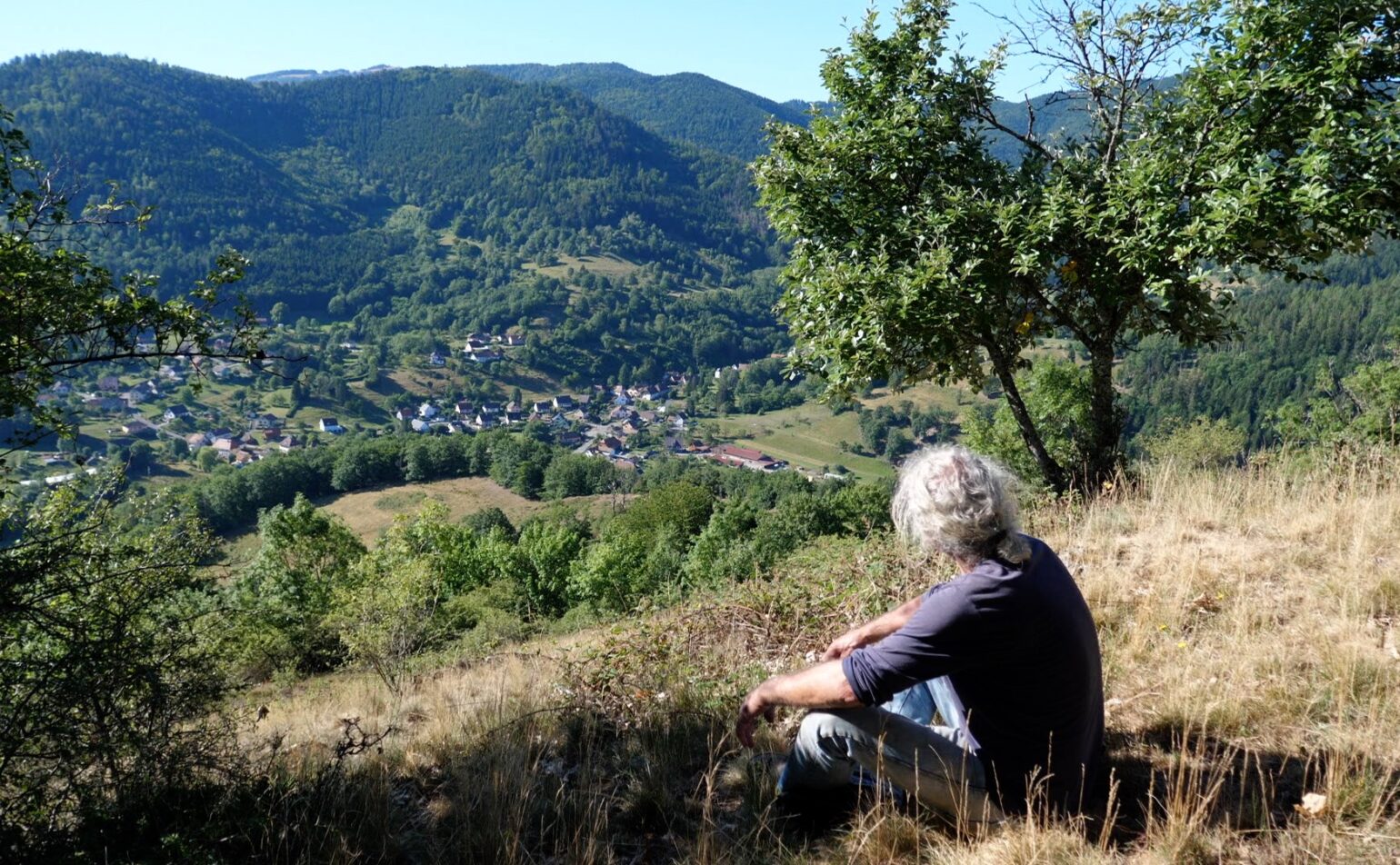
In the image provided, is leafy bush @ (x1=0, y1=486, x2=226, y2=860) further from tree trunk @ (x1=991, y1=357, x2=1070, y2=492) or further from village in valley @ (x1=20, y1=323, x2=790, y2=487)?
village in valley @ (x1=20, y1=323, x2=790, y2=487)

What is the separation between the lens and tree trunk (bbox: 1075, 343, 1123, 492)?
7.77 m

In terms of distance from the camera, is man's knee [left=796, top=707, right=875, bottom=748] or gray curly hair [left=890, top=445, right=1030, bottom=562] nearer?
gray curly hair [left=890, top=445, right=1030, bottom=562]

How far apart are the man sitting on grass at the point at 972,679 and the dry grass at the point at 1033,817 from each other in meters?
0.16

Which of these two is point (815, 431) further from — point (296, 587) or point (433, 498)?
point (296, 587)

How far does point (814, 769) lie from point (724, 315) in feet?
559

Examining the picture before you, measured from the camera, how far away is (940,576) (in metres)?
5.20

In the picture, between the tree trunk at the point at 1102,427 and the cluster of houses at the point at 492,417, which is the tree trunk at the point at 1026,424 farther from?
the cluster of houses at the point at 492,417

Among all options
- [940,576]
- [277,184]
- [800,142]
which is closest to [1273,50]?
[800,142]

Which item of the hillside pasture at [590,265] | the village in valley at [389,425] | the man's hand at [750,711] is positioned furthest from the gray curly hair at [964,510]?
the hillside pasture at [590,265]

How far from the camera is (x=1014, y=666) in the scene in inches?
93.7

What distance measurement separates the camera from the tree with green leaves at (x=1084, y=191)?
5.55 metres

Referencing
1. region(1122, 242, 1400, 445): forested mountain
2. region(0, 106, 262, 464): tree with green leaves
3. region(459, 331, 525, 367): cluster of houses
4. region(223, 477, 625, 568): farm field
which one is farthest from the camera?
region(459, 331, 525, 367): cluster of houses

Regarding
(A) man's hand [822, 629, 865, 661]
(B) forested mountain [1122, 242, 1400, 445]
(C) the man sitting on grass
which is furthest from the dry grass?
(B) forested mountain [1122, 242, 1400, 445]

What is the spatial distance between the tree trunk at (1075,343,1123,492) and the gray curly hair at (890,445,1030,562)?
6057mm
